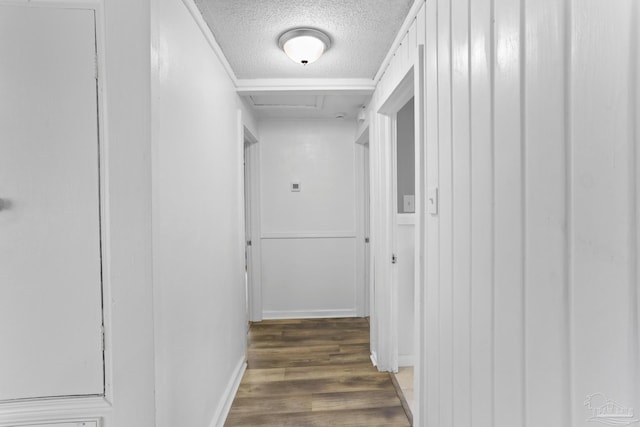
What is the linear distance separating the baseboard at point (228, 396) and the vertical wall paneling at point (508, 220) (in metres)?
1.51

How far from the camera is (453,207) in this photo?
1.05 metres

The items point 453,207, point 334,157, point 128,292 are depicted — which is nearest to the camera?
point 128,292

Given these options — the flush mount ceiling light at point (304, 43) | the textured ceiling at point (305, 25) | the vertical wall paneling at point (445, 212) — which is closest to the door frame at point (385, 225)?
the textured ceiling at point (305, 25)

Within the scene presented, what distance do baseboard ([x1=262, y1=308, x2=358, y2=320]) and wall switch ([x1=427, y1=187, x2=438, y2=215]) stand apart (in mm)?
2426

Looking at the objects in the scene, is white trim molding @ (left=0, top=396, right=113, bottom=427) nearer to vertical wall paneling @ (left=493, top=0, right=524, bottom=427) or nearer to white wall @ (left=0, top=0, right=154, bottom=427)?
white wall @ (left=0, top=0, right=154, bottom=427)

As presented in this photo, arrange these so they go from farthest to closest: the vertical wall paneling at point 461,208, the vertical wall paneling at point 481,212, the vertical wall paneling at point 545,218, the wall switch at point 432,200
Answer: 1. the wall switch at point 432,200
2. the vertical wall paneling at point 461,208
3. the vertical wall paneling at point 481,212
4. the vertical wall paneling at point 545,218

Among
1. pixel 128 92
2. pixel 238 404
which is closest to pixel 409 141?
pixel 128 92

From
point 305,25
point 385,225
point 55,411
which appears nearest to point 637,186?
point 55,411

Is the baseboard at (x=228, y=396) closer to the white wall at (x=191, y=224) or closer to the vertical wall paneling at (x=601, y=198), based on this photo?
the white wall at (x=191, y=224)

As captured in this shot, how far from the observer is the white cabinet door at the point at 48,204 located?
2.52 ft

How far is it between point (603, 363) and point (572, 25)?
2.14ft

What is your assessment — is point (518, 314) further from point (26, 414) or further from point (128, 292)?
point (26, 414)

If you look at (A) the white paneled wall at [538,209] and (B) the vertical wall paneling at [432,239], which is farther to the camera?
(B) the vertical wall paneling at [432,239]

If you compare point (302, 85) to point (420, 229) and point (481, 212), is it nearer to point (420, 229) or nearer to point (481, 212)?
point (420, 229)
